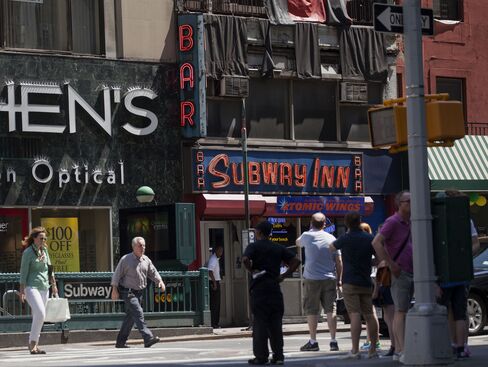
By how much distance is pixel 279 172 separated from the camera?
109 ft

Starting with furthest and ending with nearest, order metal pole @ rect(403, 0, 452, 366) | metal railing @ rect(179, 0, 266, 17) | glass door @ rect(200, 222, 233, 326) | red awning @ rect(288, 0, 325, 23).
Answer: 1. red awning @ rect(288, 0, 325, 23)
2. metal railing @ rect(179, 0, 266, 17)
3. glass door @ rect(200, 222, 233, 326)
4. metal pole @ rect(403, 0, 452, 366)

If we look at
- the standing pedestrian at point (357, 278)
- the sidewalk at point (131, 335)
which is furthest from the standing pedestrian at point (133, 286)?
the standing pedestrian at point (357, 278)

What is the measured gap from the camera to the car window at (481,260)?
73.2 feet

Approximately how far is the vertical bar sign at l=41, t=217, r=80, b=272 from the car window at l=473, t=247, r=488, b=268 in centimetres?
1072

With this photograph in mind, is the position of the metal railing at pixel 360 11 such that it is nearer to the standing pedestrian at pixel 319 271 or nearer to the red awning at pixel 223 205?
the red awning at pixel 223 205

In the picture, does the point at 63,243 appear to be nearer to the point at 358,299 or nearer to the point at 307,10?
the point at 307,10

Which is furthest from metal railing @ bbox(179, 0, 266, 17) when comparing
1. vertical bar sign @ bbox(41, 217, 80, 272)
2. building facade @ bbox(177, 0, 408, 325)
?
vertical bar sign @ bbox(41, 217, 80, 272)

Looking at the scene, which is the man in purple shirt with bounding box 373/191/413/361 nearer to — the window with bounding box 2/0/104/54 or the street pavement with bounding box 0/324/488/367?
the street pavement with bounding box 0/324/488/367

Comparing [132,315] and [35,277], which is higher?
[35,277]

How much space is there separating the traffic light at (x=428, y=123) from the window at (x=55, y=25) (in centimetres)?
1626

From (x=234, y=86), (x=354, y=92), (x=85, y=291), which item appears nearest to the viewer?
(x=85, y=291)

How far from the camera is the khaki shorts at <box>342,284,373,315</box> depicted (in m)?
16.9

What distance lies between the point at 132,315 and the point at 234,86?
11.3 metres

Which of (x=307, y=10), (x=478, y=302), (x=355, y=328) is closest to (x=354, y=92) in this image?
(x=307, y=10)
